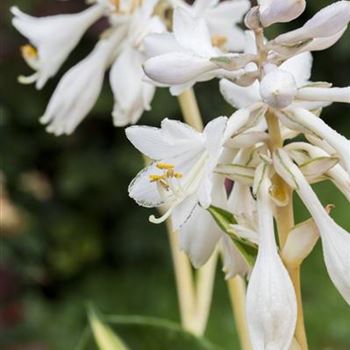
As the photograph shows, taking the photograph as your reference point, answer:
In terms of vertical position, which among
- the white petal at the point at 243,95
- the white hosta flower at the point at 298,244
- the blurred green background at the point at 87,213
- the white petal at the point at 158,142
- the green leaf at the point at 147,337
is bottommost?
the blurred green background at the point at 87,213

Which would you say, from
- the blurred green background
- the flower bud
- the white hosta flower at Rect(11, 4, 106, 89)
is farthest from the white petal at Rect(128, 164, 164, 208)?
the blurred green background

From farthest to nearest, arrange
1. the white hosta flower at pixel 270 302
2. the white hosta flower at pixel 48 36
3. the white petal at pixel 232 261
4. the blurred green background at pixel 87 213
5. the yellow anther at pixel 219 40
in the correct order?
the blurred green background at pixel 87 213 → the white hosta flower at pixel 48 36 → the yellow anther at pixel 219 40 → the white petal at pixel 232 261 → the white hosta flower at pixel 270 302

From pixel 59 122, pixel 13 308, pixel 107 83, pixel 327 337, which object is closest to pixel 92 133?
pixel 107 83

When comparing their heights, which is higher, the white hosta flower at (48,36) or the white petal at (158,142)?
the white petal at (158,142)

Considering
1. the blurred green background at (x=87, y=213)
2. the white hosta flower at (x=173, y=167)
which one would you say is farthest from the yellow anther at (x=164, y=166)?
the blurred green background at (x=87, y=213)

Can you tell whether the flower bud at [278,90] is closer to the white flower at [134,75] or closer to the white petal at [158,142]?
the white petal at [158,142]

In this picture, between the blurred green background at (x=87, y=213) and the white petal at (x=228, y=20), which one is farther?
the blurred green background at (x=87, y=213)

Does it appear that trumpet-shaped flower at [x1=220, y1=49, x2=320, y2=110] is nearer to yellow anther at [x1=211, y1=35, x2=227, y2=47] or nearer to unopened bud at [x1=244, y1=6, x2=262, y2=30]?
unopened bud at [x1=244, y1=6, x2=262, y2=30]
